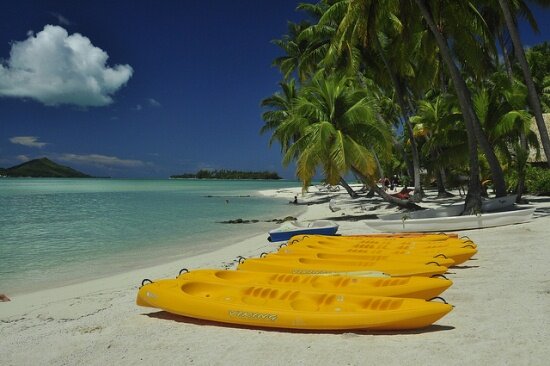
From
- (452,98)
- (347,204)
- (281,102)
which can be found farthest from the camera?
(281,102)

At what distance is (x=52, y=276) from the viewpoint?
9141mm

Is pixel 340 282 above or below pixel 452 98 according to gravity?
below

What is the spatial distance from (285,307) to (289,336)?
0.34 metres

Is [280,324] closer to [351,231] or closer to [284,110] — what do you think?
[351,231]

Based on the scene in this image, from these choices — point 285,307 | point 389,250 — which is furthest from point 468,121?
point 285,307

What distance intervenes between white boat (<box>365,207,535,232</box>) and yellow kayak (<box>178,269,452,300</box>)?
19.2 ft

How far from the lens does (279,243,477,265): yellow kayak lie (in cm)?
663

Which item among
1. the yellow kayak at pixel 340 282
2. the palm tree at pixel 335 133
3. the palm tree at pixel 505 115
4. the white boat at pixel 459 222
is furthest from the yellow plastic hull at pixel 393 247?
the palm tree at pixel 505 115

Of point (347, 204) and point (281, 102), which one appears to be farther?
point (281, 102)

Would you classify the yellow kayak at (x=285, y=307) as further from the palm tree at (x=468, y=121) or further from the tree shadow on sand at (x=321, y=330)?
the palm tree at (x=468, y=121)

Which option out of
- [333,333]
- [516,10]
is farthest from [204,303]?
[516,10]

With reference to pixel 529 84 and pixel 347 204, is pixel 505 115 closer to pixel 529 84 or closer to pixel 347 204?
pixel 529 84

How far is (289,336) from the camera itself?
13.4 ft

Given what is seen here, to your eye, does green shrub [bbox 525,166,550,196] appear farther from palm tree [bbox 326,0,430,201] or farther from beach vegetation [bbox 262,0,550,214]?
palm tree [bbox 326,0,430,201]
